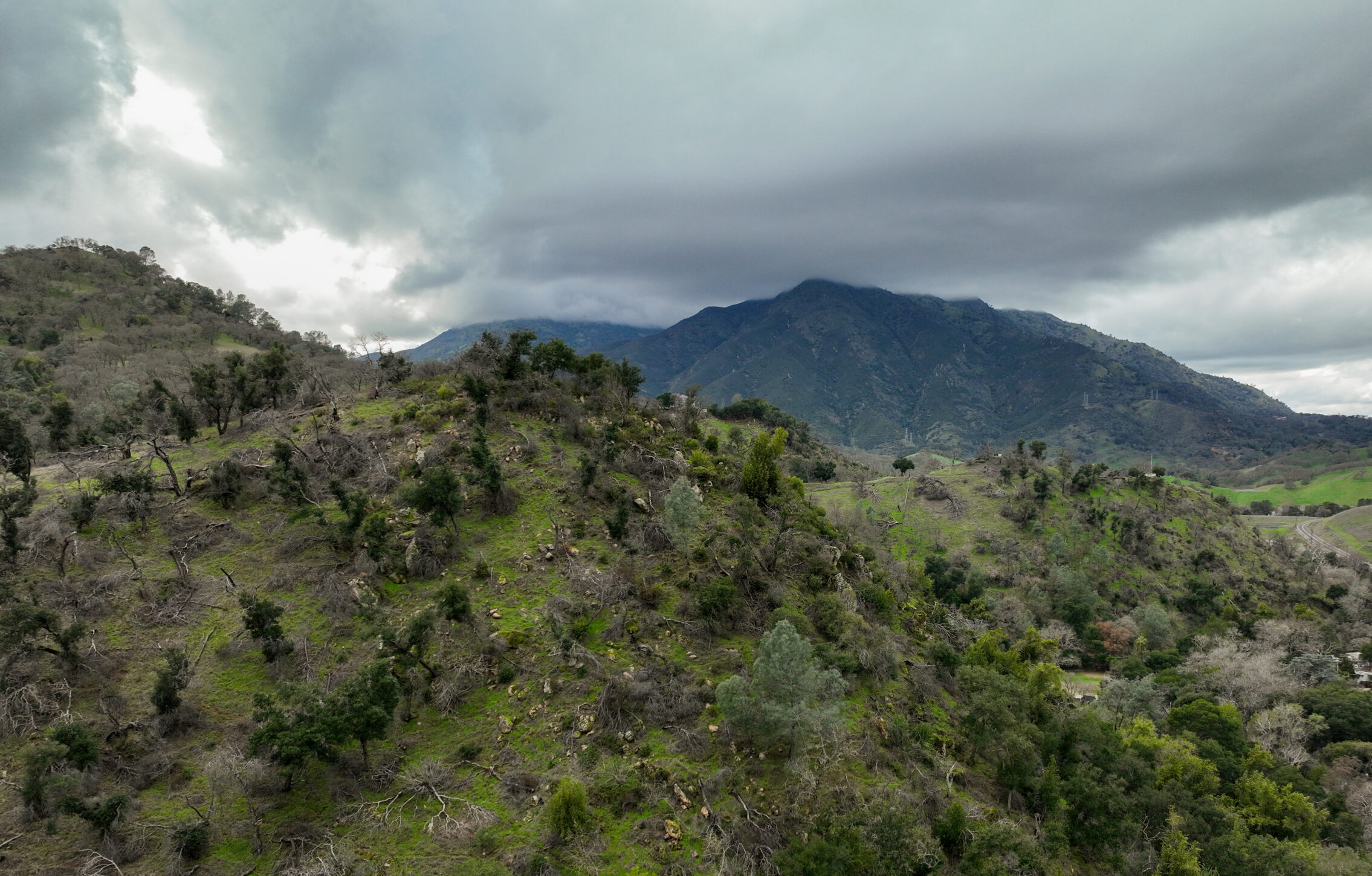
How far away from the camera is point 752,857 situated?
1448 centimetres

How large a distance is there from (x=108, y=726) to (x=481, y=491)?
545 inches

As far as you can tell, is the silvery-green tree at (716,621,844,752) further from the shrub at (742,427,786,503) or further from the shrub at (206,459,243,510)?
the shrub at (206,459,243,510)

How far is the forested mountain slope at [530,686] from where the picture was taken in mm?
13688

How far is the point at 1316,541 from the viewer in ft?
350

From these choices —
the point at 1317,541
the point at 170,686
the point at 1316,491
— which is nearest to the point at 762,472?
the point at 170,686

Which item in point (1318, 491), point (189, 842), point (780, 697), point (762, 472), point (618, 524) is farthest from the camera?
point (1318, 491)

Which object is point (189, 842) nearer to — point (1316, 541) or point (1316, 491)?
point (1316, 541)

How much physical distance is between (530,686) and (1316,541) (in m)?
162

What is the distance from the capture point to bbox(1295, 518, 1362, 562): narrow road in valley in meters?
Result: 93.6

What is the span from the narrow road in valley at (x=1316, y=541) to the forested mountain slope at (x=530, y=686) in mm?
87510

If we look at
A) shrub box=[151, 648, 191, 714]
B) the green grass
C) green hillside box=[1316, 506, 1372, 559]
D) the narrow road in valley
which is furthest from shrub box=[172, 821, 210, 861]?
the green grass

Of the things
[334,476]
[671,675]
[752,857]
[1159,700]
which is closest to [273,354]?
[334,476]

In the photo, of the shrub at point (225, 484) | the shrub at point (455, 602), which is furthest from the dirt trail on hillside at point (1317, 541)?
the shrub at point (225, 484)

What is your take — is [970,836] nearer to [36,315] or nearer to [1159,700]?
[1159,700]
